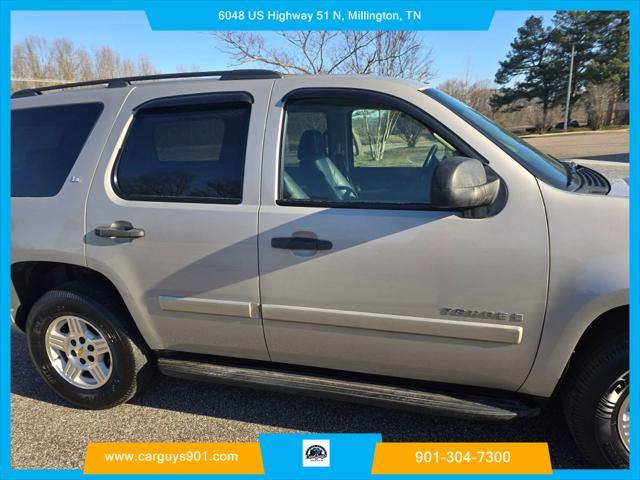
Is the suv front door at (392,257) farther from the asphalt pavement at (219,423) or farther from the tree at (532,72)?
the tree at (532,72)

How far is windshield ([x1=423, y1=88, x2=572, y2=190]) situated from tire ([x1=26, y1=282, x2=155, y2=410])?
221 centimetres

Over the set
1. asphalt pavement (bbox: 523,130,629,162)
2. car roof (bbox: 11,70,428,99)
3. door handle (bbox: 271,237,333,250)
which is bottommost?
door handle (bbox: 271,237,333,250)

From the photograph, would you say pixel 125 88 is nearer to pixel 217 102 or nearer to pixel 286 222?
pixel 217 102

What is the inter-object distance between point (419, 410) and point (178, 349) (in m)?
1.43

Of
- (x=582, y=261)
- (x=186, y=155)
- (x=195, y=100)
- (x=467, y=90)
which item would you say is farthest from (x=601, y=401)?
(x=467, y=90)

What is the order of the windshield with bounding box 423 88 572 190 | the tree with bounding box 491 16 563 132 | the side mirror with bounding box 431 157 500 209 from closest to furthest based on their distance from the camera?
1. the side mirror with bounding box 431 157 500 209
2. the windshield with bounding box 423 88 572 190
3. the tree with bounding box 491 16 563 132

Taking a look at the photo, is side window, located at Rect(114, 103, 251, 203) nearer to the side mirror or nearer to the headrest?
the headrest

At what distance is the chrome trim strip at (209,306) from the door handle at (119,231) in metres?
0.38

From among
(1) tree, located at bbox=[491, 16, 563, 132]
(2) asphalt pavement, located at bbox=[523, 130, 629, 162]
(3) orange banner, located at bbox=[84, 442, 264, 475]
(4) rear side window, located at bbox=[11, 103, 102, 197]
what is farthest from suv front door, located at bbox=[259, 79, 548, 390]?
(1) tree, located at bbox=[491, 16, 563, 132]

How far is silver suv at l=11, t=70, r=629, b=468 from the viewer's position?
1.88m

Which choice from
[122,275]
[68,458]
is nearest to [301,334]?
[122,275]

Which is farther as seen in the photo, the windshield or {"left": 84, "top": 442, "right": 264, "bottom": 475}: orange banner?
{"left": 84, "top": 442, "right": 264, "bottom": 475}: orange banner

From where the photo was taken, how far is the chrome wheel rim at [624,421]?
1924mm

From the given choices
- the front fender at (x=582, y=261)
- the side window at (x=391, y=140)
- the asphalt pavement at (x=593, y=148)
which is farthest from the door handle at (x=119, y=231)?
the asphalt pavement at (x=593, y=148)
